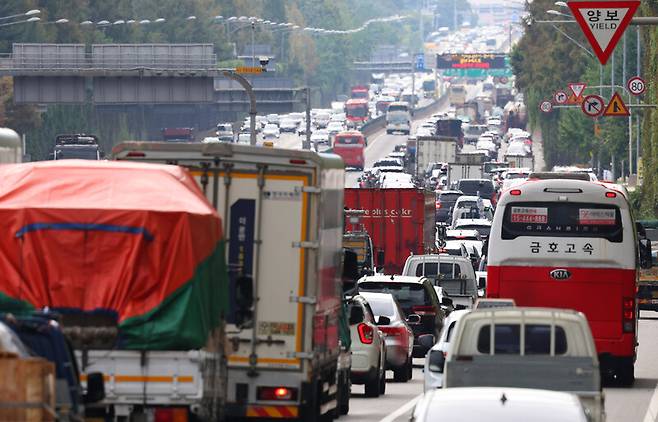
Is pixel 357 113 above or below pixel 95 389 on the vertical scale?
above

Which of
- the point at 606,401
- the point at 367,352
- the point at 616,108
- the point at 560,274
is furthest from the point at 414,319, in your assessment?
the point at 616,108

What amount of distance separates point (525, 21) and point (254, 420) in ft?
399

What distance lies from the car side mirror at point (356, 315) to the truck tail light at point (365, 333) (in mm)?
1121

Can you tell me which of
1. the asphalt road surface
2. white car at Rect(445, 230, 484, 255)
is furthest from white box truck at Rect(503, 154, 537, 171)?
the asphalt road surface

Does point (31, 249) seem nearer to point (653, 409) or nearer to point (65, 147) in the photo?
point (653, 409)

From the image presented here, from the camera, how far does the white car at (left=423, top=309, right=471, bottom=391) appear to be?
58.3 ft

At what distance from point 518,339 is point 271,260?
7.60ft

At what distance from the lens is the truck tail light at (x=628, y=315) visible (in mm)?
27547

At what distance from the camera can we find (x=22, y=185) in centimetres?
1600

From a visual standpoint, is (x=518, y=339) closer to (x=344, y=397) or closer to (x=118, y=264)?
(x=118, y=264)

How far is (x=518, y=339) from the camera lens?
17328 mm

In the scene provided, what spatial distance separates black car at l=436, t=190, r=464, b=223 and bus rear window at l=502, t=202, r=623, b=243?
52.8 metres

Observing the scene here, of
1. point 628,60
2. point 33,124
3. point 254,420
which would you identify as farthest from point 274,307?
point 33,124

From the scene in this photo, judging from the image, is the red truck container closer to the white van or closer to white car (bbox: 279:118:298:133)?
the white van
